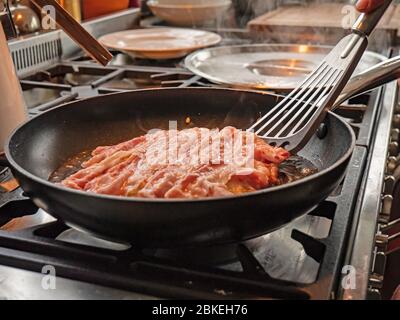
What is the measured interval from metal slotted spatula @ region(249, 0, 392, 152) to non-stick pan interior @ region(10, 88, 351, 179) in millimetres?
44

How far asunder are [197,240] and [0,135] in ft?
1.83

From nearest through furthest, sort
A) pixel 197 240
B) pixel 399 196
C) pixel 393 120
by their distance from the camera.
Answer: pixel 197 240
pixel 393 120
pixel 399 196

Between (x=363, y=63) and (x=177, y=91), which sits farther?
(x=363, y=63)

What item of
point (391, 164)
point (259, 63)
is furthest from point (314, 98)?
point (259, 63)

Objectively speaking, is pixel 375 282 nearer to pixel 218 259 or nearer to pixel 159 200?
pixel 218 259

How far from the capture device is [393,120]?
1375 millimetres

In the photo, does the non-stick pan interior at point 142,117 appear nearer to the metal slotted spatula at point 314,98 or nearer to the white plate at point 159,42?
the metal slotted spatula at point 314,98

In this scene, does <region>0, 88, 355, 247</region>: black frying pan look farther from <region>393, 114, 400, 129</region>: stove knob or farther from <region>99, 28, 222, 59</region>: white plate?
<region>99, 28, 222, 59</region>: white plate

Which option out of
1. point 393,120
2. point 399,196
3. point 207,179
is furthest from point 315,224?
point 399,196

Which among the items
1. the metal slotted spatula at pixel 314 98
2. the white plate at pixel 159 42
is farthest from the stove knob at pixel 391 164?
the white plate at pixel 159 42

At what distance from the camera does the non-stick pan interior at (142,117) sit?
0.97 meters

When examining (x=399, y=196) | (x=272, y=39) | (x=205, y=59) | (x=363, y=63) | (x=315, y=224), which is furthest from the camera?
(x=272, y=39)

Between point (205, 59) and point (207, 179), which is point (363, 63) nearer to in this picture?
point (205, 59)

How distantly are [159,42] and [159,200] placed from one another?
5.02ft
